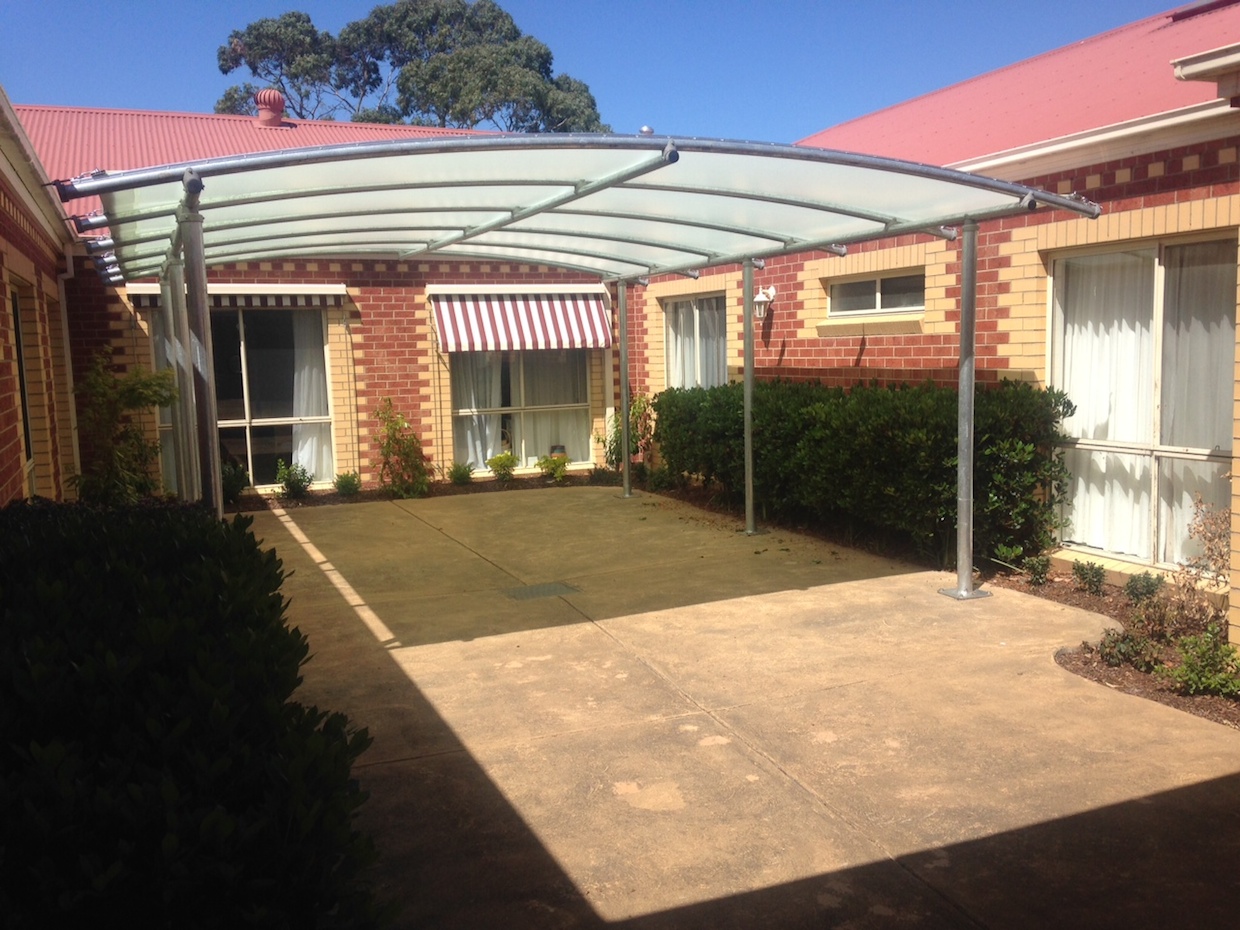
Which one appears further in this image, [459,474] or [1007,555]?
[459,474]

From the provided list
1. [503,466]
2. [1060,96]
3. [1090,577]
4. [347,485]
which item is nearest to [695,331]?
[503,466]

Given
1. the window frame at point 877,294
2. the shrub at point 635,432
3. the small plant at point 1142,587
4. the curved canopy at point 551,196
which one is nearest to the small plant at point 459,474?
the shrub at point 635,432

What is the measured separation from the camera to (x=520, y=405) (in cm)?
1529

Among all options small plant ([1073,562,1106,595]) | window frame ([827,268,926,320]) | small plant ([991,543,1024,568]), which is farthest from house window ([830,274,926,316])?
small plant ([1073,562,1106,595])

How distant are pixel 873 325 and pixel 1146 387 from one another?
328 cm

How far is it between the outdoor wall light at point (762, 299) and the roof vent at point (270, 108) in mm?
9143

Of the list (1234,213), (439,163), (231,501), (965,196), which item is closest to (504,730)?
(439,163)

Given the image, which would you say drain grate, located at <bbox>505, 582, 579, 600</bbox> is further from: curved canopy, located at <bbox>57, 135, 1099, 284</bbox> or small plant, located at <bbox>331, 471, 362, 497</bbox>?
small plant, located at <bbox>331, 471, 362, 497</bbox>

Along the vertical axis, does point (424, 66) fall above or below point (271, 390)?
above

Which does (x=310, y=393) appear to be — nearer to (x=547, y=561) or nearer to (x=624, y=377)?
(x=624, y=377)

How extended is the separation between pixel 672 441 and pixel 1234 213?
24.3ft

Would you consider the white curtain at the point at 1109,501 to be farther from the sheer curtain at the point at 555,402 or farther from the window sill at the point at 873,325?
the sheer curtain at the point at 555,402

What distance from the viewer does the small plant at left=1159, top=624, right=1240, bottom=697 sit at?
18.0ft

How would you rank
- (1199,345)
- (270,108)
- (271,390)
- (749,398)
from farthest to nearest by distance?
1. (270,108)
2. (271,390)
3. (749,398)
4. (1199,345)
